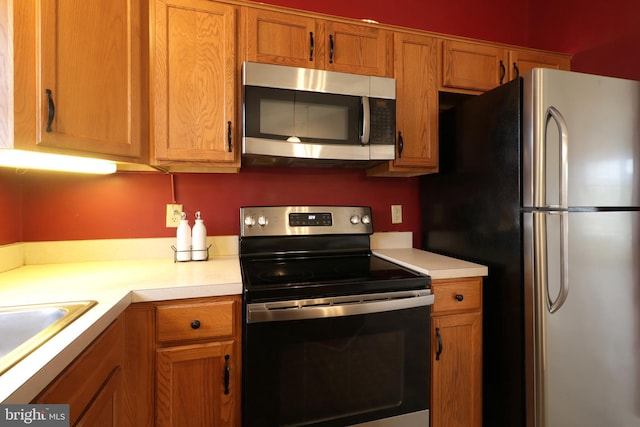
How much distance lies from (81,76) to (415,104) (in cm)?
150

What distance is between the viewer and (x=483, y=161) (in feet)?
5.08

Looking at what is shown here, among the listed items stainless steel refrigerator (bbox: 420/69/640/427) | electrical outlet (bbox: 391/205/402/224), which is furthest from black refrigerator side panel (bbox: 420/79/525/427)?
electrical outlet (bbox: 391/205/402/224)

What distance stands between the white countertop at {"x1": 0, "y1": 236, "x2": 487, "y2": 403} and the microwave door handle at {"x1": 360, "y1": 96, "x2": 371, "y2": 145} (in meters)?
0.66

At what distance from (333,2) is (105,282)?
6.58 feet

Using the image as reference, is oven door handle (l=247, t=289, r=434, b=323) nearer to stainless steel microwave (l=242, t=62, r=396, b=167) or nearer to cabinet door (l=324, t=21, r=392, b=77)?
stainless steel microwave (l=242, t=62, r=396, b=167)

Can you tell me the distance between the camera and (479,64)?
1.77 metres

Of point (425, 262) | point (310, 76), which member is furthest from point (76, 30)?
point (425, 262)

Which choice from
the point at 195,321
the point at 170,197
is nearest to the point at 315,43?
the point at 170,197

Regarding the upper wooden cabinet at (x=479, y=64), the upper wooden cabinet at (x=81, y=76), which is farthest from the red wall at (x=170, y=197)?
the upper wooden cabinet at (x=479, y=64)

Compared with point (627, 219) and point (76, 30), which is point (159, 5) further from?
point (627, 219)

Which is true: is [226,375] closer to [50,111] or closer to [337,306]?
[337,306]

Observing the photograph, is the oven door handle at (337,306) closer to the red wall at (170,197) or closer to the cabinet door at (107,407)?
the cabinet door at (107,407)

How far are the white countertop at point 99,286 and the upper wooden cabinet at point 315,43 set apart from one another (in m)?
1.03

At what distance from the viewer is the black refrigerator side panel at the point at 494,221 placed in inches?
53.5
